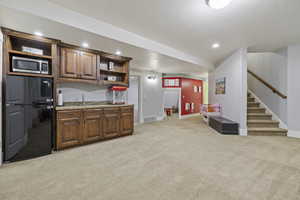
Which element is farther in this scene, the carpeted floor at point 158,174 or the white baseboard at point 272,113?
the white baseboard at point 272,113

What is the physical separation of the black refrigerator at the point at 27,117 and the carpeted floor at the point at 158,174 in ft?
0.76

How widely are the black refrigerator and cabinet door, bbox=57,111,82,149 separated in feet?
0.50

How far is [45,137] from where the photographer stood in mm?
2584

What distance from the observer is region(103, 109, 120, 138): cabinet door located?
133 inches

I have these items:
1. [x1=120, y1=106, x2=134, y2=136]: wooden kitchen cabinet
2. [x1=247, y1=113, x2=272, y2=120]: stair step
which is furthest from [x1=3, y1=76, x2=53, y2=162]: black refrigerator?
[x1=247, y1=113, x2=272, y2=120]: stair step

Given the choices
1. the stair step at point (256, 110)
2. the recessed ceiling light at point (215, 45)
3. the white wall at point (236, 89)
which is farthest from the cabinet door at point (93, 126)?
the stair step at point (256, 110)

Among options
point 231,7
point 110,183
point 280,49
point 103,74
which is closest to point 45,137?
point 110,183

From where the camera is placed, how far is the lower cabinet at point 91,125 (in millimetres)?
2756

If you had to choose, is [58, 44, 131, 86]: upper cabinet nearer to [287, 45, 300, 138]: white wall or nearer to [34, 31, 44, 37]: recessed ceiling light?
[34, 31, 44, 37]: recessed ceiling light

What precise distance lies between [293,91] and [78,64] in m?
5.71

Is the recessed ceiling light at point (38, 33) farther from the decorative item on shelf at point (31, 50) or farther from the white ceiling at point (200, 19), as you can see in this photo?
the white ceiling at point (200, 19)

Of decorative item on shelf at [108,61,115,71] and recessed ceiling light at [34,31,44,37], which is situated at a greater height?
recessed ceiling light at [34,31,44,37]

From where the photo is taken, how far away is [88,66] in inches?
129

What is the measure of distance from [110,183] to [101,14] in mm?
2572
